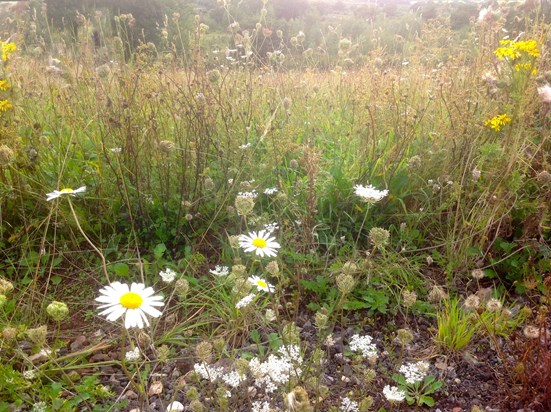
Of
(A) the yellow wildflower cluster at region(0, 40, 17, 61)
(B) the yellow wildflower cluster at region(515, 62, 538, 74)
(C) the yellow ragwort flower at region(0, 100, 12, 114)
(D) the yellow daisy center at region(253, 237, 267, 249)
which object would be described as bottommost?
(D) the yellow daisy center at region(253, 237, 267, 249)

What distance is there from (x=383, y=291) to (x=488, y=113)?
1.05 m

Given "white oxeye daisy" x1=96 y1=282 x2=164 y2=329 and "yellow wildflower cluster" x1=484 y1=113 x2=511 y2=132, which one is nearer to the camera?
"white oxeye daisy" x1=96 y1=282 x2=164 y2=329

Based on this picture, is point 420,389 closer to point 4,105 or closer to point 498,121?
point 498,121

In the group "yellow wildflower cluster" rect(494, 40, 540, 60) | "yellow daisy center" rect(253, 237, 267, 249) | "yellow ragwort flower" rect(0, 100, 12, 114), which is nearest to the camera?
"yellow daisy center" rect(253, 237, 267, 249)

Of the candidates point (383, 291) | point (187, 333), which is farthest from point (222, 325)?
point (383, 291)

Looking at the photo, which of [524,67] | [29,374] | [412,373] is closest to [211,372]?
[29,374]

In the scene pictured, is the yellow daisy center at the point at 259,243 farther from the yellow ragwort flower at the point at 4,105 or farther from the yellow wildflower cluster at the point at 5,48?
the yellow wildflower cluster at the point at 5,48

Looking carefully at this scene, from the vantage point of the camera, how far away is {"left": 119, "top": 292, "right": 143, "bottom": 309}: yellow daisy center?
1097 millimetres

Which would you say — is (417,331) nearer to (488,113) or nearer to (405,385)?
(405,385)

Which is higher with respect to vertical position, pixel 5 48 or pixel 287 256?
pixel 5 48

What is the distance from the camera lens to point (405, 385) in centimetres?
160

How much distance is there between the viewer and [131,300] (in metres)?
1.11

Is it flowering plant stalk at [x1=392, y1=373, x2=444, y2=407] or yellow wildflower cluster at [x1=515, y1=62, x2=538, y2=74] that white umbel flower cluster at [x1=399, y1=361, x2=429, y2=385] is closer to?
flowering plant stalk at [x1=392, y1=373, x2=444, y2=407]

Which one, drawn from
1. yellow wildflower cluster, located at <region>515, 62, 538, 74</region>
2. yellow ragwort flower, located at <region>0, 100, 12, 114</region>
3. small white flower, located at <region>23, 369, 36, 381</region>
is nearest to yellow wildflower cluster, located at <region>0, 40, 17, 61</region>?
yellow ragwort flower, located at <region>0, 100, 12, 114</region>
